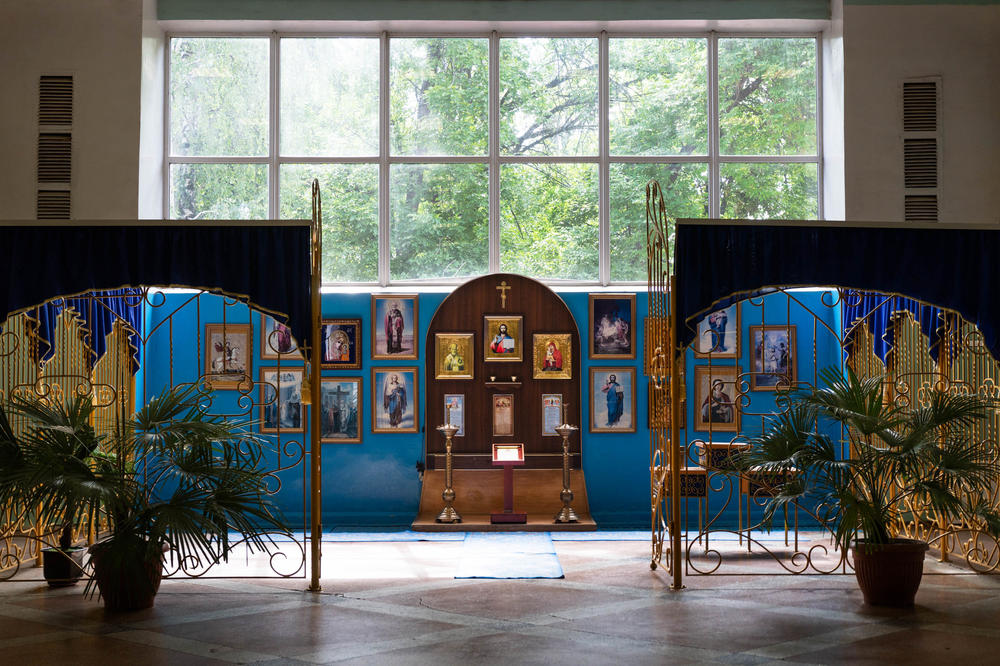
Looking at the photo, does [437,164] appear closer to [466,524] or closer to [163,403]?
[466,524]

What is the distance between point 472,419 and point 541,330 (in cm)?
119

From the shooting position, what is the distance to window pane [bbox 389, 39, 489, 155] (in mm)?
10938

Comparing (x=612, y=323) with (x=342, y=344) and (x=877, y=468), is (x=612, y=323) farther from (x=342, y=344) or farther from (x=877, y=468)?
(x=877, y=468)

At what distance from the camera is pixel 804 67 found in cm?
1098

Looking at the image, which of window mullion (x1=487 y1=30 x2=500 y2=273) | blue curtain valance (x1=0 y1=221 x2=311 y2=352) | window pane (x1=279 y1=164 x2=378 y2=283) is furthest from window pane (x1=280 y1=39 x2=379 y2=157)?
blue curtain valance (x1=0 y1=221 x2=311 y2=352)

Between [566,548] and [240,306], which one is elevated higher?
[240,306]

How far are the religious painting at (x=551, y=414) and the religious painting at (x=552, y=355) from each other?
253 mm

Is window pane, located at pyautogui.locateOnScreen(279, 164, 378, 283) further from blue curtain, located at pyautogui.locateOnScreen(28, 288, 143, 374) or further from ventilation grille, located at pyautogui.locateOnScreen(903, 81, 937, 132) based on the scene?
ventilation grille, located at pyautogui.locateOnScreen(903, 81, 937, 132)

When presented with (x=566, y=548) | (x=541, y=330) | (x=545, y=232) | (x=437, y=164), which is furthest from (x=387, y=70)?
(x=566, y=548)

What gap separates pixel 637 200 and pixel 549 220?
100cm

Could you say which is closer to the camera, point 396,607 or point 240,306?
point 396,607

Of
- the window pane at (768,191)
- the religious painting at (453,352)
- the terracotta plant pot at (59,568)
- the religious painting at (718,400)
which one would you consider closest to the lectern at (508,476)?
the religious painting at (453,352)

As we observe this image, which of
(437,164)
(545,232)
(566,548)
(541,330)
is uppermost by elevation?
(437,164)

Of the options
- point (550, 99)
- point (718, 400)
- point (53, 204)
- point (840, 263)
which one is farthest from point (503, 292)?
point (53, 204)
